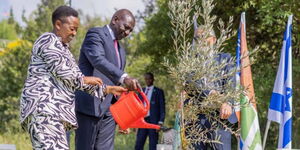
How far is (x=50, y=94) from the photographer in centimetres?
527

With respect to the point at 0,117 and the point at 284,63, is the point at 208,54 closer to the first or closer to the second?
the point at 284,63

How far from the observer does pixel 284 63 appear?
9891 mm

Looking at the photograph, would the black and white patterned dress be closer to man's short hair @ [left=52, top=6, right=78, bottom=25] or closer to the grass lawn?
man's short hair @ [left=52, top=6, right=78, bottom=25]

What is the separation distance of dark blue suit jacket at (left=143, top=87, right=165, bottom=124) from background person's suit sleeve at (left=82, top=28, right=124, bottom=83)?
341 inches

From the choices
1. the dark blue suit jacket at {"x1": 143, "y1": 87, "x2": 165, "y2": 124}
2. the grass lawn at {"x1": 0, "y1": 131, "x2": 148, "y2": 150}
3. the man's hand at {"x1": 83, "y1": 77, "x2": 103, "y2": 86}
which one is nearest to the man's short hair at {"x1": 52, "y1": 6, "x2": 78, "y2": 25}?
the man's hand at {"x1": 83, "y1": 77, "x2": 103, "y2": 86}

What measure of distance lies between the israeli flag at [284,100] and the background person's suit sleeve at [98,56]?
3.69m

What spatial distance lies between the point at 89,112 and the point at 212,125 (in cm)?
120

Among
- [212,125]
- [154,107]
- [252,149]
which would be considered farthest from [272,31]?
[212,125]

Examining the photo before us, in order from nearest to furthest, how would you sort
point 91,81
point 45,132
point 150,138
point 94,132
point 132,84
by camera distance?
point 45,132 → point 91,81 → point 132,84 → point 94,132 → point 150,138

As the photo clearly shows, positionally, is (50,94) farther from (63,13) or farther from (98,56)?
(98,56)

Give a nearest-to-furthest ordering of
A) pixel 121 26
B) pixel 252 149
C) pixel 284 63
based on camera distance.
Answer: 1. pixel 121 26
2. pixel 252 149
3. pixel 284 63

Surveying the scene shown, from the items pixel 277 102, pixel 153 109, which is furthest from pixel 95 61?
pixel 153 109

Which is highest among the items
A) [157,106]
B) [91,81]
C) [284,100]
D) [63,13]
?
[63,13]

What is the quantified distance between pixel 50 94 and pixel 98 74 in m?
1.45
